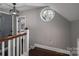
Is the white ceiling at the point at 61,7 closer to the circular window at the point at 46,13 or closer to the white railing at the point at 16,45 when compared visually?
the circular window at the point at 46,13

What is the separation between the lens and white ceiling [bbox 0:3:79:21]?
111 cm

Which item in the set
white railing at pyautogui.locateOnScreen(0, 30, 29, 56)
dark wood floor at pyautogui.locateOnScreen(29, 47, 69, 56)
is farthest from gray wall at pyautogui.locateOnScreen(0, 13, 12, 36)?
dark wood floor at pyautogui.locateOnScreen(29, 47, 69, 56)

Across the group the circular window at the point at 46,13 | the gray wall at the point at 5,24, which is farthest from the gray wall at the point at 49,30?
the gray wall at the point at 5,24

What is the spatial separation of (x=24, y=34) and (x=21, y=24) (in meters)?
0.10

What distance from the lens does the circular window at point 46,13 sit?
3.81 feet

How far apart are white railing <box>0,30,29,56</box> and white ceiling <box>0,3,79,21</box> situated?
248 mm

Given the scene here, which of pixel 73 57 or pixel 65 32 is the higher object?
pixel 65 32

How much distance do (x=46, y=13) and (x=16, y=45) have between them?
0.44 meters

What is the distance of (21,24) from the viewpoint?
1.17 meters

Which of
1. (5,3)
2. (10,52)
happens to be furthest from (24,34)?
(5,3)

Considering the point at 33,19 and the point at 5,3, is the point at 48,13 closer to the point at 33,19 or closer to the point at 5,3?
the point at 33,19

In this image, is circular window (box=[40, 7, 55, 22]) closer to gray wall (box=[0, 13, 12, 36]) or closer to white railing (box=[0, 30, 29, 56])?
white railing (box=[0, 30, 29, 56])

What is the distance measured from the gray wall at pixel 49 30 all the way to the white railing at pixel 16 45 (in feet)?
0.25

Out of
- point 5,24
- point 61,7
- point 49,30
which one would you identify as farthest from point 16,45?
point 61,7
